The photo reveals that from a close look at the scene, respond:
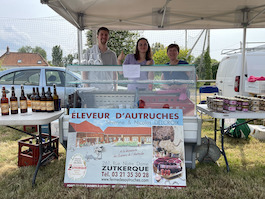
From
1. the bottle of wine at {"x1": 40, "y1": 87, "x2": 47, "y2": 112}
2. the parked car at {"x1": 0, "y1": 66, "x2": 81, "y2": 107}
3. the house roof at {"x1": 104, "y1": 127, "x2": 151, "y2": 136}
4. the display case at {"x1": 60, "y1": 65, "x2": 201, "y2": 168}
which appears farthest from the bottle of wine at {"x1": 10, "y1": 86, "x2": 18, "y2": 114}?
the parked car at {"x1": 0, "y1": 66, "x2": 81, "y2": 107}

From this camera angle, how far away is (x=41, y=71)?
17.3 feet

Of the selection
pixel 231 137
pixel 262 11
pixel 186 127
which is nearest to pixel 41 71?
pixel 186 127

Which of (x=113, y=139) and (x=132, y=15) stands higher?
(x=132, y=15)

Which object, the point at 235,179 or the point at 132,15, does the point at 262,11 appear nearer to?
the point at 132,15

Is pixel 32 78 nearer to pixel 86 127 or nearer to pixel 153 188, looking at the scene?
pixel 86 127

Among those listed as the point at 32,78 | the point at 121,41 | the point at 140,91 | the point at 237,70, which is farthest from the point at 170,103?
the point at 121,41

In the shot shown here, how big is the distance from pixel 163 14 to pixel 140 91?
2196 mm

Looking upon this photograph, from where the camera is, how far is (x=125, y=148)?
7.08ft

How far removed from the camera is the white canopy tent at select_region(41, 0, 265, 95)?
3.59 metres

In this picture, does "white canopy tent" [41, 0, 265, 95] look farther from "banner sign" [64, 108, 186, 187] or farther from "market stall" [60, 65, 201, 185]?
"banner sign" [64, 108, 186, 187]

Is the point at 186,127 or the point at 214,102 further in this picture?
the point at 214,102

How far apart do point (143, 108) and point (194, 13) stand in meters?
2.78

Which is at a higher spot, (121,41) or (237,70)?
(121,41)

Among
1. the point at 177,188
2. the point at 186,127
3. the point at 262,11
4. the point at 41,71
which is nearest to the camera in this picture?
the point at 177,188
